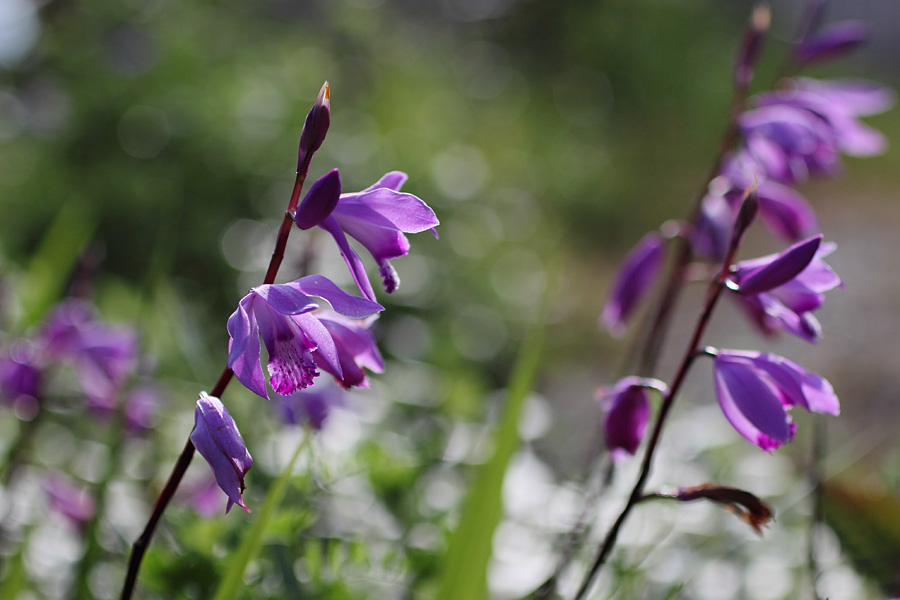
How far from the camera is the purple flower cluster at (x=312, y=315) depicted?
470mm

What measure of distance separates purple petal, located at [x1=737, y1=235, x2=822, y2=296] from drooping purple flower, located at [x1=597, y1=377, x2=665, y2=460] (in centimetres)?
13

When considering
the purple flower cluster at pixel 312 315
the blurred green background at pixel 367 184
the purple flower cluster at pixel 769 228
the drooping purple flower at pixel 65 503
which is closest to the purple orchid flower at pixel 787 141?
the purple flower cluster at pixel 769 228

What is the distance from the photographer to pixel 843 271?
4535 millimetres

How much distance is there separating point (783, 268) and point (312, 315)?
1.09ft

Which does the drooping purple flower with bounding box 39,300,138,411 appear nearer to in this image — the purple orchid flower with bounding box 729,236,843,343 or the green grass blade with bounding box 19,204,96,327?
the green grass blade with bounding box 19,204,96,327

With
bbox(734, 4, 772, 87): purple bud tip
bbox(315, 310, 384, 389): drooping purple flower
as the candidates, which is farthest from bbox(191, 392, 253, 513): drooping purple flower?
bbox(734, 4, 772, 87): purple bud tip

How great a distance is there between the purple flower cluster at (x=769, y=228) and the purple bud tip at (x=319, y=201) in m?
0.31

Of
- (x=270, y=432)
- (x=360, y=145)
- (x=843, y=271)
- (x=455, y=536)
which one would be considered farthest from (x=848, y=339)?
(x=455, y=536)

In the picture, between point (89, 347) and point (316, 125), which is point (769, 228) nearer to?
point (316, 125)

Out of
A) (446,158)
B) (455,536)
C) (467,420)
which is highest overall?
(455,536)

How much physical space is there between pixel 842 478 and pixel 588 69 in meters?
5.94

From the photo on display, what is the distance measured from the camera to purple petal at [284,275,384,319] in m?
0.48

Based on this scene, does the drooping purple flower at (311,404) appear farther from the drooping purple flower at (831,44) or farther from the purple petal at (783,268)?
the drooping purple flower at (831,44)

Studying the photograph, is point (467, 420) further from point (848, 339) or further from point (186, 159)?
point (848, 339)
